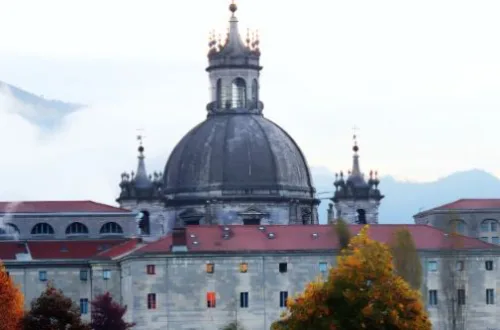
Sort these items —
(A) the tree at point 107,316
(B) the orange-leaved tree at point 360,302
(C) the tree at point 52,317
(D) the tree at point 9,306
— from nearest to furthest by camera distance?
(B) the orange-leaved tree at point 360,302, (C) the tree at point 52,317, (D) the tree at point 9,306, (A) the tree at point 107,316

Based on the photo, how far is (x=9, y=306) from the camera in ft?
625

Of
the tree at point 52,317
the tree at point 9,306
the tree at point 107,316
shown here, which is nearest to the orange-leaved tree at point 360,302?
the tree at point 52,317

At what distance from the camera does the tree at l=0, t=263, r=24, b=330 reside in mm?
187375

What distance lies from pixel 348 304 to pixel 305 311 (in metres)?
2.28

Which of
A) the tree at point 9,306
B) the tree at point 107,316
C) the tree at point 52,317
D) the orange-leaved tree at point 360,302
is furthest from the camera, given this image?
the tree at point 107,316

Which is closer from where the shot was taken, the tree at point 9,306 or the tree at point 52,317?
the tree at point 52,317

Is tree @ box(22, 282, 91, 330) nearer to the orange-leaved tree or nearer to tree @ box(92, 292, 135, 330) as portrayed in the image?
tree @ box(92, 292, 135, 330)

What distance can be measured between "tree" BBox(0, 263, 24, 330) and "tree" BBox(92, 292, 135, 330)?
17.3ft

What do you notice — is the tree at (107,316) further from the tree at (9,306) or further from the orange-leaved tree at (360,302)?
the orange-leaved tree at (360,302)

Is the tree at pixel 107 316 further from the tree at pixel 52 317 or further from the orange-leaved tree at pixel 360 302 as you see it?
the orange-leaved tree at pixel 360 302

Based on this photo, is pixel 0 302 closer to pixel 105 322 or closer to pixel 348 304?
pixel 105 322

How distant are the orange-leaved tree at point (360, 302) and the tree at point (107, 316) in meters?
38.6

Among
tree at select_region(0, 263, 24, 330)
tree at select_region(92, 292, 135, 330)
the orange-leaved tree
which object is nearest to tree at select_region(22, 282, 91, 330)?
tree at select_region(0, 263, 24, 330)

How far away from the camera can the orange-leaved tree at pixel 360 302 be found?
154 meters
